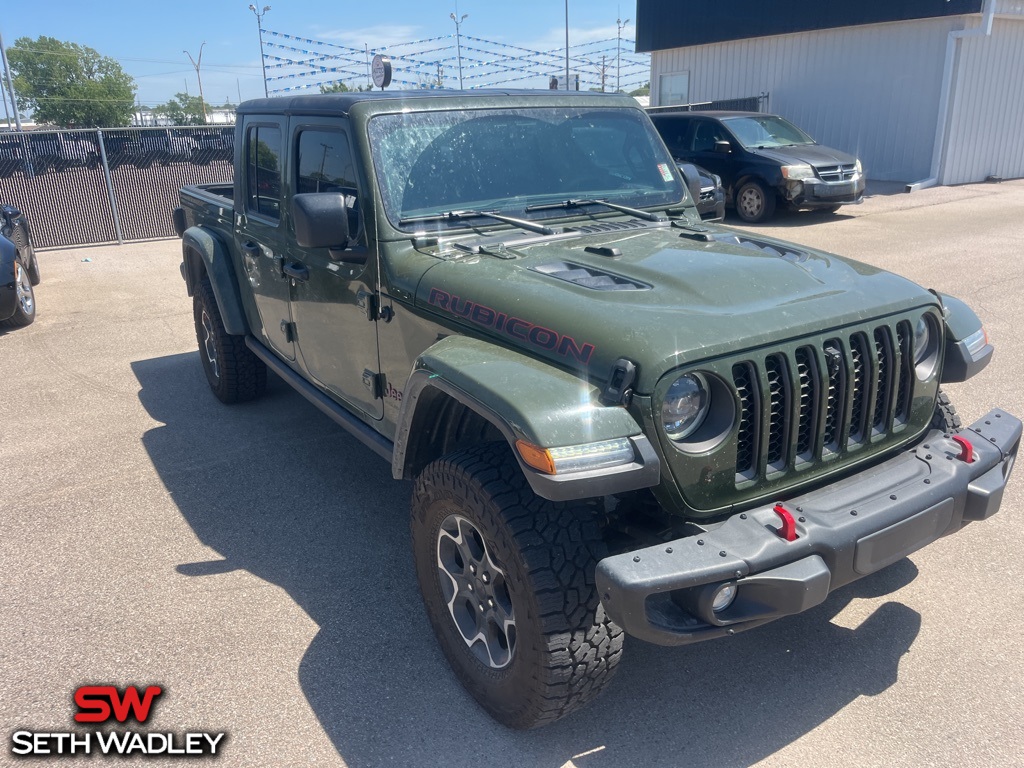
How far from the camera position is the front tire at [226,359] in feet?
17.7

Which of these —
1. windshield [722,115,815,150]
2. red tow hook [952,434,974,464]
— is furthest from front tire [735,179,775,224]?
red tow hook [952,434,974,464]

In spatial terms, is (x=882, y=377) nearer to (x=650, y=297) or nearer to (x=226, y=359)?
(x=650, y=297)

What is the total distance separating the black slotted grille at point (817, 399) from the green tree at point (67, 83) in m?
81.9

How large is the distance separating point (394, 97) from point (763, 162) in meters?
10.2

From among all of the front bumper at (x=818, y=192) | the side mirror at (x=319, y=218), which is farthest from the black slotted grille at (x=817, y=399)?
the front bumper at (x=818, y=192)

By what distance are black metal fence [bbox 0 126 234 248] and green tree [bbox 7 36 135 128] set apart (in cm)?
6947

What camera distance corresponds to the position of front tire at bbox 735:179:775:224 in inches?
496

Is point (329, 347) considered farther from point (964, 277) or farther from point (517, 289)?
point (964, 277)

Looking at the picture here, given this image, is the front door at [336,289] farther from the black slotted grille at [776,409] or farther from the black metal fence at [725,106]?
the black metal fence at [725,106]

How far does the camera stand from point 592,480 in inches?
87.4

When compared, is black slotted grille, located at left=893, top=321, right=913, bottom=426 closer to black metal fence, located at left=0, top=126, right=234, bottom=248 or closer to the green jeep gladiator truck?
the green jeep gladiator truck

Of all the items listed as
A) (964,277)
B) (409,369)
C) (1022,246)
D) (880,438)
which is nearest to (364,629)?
(409,369)

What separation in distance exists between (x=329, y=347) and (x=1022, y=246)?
9.73 metres

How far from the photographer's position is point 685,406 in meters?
2.47
